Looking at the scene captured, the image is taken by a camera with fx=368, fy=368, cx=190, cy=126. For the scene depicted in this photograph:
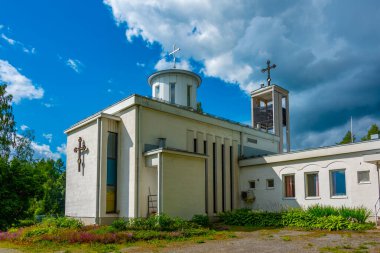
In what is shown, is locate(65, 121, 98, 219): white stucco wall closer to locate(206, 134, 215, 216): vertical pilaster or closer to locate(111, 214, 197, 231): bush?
locate(111, 214, 197, 231): bush

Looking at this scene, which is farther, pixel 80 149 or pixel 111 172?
pixel 80 149

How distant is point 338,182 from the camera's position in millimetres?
19734

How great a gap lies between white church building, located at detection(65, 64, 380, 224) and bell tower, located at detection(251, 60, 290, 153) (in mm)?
6991

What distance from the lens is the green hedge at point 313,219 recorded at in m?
16.2

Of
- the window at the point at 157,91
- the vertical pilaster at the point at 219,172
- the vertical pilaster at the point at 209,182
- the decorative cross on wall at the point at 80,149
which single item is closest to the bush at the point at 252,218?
the vertical pilaster at the point at 209,182

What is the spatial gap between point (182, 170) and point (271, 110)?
14252 millimetres

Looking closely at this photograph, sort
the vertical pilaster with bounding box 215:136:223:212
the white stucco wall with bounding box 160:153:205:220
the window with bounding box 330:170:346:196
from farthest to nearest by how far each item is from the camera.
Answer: the vertical pilaster with bounding box 215:136:223:212 < the window with bounding box 330:170:346:196 < the white stucco wall with bounding box 160:153:205:220

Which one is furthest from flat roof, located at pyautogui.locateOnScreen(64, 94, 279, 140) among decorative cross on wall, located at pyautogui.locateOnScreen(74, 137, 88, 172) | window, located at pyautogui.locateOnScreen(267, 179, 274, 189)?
window, located at pyautogui.locateOnScreen(267, 179, 274, 189)

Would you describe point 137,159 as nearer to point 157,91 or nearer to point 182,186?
point 182,186

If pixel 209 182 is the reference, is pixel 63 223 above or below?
below

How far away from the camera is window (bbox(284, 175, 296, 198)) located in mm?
21812

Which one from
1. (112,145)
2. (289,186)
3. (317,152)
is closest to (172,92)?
(112,145)

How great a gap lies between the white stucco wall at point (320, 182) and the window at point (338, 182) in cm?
22

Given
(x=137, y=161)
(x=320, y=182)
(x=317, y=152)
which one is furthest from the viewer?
(x=317, y=152)
